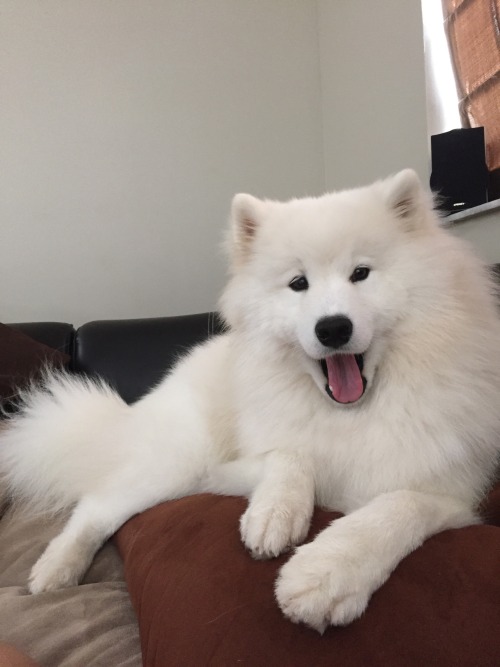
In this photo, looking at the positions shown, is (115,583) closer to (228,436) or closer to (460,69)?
(228,436)

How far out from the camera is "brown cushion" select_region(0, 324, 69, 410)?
2.33 meters

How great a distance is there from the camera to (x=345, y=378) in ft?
3.95

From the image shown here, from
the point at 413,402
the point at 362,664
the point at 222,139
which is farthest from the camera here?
the point at 222,139

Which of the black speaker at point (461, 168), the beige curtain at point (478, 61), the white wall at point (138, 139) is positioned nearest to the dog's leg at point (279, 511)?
the black speaker at point (461, 168)

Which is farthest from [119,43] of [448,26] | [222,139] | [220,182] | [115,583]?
[115,583]

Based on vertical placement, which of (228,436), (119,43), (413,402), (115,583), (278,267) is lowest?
(115,583)

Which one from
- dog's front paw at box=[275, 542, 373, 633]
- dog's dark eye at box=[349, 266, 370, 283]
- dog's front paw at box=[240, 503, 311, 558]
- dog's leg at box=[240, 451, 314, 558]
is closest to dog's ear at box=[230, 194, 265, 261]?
dog's dark eye at box=[349, 266, 370, 283]

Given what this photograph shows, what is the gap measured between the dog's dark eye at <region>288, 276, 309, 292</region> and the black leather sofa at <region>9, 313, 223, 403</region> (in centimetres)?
133

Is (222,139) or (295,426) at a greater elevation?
(222,139)

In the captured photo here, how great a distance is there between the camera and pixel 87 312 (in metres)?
3.35

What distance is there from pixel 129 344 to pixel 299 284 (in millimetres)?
1588

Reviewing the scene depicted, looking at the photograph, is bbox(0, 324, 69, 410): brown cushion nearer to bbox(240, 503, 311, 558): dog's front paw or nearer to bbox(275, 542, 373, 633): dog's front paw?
bbox(240, 503, 311, 558): dog's front paw

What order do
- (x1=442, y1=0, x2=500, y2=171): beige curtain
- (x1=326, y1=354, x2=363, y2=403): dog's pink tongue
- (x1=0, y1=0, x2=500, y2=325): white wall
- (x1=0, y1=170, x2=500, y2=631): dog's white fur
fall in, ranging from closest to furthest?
1. (x1=0, y1=170, x2=500, y2=631): dog's white fur
2. (x1=326, y1=354, x2=363, y2=403): dog's pink tongue
3. (x1=442, y1=0, x2=500, y2=171): beige curtain
4. (x1=0, y1=0, x2=500, y2=325): white wall

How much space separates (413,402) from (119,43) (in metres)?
3.32
